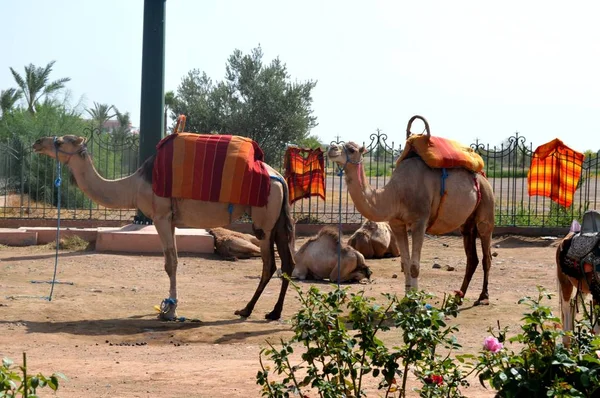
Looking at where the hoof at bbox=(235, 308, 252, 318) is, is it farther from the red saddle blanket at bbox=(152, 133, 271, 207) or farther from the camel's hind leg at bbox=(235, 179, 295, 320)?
the red saddle blanket at bbox=(152, 133, 271, 207)

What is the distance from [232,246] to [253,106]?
45.5ft

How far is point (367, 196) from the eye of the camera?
11.2 metres

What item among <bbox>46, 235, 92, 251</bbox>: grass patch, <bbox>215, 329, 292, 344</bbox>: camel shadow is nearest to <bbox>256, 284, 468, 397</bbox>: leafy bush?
<bbox>215, 329, 292, 344</bbox>: camel shadow

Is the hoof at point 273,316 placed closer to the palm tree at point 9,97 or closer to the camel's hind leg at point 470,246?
the camel's hind leg at point 470,246

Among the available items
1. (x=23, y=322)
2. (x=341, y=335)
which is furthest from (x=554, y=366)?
(x=23, y=322)

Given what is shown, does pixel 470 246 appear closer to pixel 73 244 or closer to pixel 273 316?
pixel 273 316

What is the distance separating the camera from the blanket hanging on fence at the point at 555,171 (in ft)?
Result: 61.0

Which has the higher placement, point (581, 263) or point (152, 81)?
point (152, 81)

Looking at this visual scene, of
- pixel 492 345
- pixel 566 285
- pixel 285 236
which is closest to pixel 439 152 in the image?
pixel 285 236

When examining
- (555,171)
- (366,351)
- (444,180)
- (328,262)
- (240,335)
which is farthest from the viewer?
(555,171)

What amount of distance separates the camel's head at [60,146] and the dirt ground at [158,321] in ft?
6.00

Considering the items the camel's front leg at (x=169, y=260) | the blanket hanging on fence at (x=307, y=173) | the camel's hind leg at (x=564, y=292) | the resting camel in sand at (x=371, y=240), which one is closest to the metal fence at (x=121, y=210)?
the blanket hanging on fence at (x=307, y=173)

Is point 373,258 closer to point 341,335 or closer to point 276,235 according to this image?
point 276,235

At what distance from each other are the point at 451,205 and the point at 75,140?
4.52 meters
